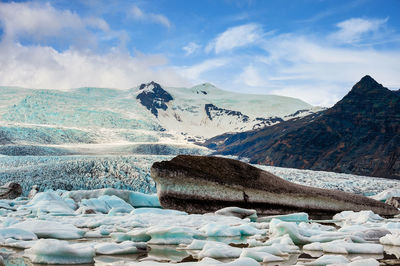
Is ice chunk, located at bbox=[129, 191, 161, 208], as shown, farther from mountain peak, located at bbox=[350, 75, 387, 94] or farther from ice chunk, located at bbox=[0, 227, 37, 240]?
mountain peak, located at bbox=[350, 75, 387, 94]

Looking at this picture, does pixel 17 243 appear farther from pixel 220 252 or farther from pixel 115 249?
pixel 220 252

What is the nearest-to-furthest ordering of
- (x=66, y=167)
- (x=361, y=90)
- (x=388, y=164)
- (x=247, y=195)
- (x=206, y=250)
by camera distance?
(x=206, y=250)
(x=247, y=195)
(x=66, y=167)
(x=388, y=164)
(x=361, y=90)

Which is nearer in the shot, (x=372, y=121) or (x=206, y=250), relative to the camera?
(x=206, y=250)

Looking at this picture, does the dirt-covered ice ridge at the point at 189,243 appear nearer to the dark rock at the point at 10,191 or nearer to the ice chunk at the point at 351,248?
the ice chunk at the point at 351,248

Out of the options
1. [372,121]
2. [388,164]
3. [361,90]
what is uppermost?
[361,90]

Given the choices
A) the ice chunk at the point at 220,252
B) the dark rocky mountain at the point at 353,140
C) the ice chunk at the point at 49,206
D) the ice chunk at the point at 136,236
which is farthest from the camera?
the dark rocky mountain at the point at 353,140

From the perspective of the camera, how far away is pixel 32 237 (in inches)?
169

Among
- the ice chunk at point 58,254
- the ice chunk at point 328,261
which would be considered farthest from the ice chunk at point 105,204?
the ice chunk at point 328,261

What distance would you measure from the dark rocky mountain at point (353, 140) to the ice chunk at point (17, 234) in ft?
83.8

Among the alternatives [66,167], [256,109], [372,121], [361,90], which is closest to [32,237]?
[66,167]

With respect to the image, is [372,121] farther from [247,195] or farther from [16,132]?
[16,132]

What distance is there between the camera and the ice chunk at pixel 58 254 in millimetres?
3194

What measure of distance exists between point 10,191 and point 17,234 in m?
7.71

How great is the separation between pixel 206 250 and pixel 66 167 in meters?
11.1
